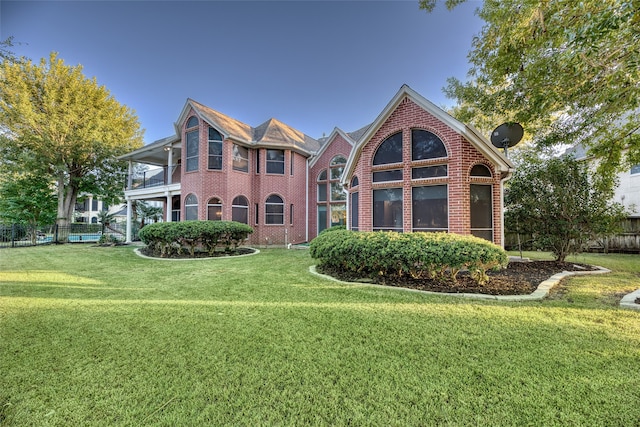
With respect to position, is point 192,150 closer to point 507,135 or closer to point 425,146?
point 425,146

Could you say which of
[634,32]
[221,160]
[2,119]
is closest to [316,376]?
[634,32]

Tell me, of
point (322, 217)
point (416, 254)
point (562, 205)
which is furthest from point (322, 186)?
point (416, 254)

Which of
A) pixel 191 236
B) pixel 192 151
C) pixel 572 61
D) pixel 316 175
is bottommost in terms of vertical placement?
pixel 191 236

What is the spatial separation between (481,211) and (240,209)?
1207 centimetres

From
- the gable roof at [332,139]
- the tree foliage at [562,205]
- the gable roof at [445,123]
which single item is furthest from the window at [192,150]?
the tree foliage at [562,205]

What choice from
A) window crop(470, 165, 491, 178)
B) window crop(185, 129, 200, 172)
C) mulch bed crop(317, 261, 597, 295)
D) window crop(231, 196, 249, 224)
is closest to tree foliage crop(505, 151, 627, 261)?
mulch bed crop(317, 261, 597, 295)

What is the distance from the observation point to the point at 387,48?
1203 centimetres

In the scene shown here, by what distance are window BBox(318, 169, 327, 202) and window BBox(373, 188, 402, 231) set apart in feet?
27.4

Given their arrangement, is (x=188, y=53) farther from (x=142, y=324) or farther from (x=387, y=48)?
(x=142, y=324)

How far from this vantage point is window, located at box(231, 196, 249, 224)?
1455 centimetres

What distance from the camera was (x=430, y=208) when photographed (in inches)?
329

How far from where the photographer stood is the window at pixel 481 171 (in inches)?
317

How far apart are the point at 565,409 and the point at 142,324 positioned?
16.0 ft

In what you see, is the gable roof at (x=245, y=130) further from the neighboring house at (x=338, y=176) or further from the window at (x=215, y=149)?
the window at (x=215, y=149)
